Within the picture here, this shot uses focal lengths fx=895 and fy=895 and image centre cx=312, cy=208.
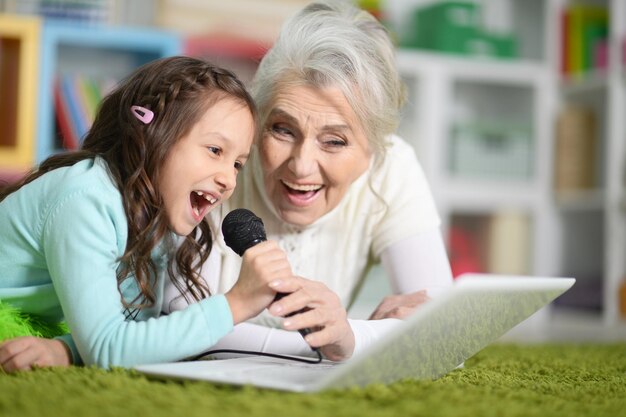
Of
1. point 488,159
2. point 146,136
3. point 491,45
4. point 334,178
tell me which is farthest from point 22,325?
point 491,45

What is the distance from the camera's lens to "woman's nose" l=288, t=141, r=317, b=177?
1581 millimetres

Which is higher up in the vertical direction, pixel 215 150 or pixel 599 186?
pixel 215 150

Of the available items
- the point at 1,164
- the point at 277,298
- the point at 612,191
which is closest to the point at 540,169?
the point at 612,191

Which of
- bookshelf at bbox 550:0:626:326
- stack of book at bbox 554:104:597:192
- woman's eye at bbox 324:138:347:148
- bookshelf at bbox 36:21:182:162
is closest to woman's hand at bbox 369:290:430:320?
woman's eye at bbox 324:138:347:148

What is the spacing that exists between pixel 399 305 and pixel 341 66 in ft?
1.48

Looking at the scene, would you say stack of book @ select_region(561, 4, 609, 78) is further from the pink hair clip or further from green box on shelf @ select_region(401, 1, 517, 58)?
the pink hair clip

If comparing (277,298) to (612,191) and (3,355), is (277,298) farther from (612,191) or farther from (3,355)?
(612,191)

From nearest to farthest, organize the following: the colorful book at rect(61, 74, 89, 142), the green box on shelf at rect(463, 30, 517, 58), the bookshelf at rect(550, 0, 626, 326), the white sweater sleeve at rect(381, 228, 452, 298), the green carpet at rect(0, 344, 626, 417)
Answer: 1. the green carpet at rect(0, 344, 626, 417)
2. the white sweater sleeve at rect(381, 228, 452, 298)
3. the colorful book at rect(61, 74, 89, 142)
4. the bookshelf at rect(550, 0, 626, 326)
5. the green box on shelf at rect(463, 30, 517, 58)

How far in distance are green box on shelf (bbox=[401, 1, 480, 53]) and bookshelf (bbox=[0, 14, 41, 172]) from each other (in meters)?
1.71

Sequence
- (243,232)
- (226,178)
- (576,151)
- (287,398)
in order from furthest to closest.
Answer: (576,151), (226,178), (243,232), (287,398)

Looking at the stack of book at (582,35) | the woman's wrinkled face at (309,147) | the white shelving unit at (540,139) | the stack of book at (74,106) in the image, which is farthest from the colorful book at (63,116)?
the stack of book at (582,35)

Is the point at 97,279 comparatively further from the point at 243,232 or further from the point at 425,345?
the point at 425,345

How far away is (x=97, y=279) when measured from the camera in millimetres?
1223

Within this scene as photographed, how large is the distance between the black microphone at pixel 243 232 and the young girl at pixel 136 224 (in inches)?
1.6
